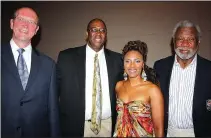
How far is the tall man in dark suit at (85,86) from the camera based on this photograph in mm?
2658

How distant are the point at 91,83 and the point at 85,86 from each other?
9cm

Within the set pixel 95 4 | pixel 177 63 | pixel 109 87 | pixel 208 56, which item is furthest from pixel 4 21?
pixel 208 56

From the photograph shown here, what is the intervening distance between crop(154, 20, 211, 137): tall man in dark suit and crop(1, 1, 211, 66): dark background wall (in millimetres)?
1220

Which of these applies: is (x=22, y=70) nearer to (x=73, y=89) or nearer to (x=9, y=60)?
(x=9, y=60)

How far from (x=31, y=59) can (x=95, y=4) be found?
2108 mm

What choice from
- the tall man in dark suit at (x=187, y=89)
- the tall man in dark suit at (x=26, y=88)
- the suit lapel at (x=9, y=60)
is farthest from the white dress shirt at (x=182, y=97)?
the suit lapel at (x=9, y=60)

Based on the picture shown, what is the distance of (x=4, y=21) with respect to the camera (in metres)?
4.15

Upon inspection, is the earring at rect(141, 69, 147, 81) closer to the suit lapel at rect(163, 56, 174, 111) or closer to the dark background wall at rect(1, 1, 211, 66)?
the suit lapel at rect(163, 56, 174, 111)

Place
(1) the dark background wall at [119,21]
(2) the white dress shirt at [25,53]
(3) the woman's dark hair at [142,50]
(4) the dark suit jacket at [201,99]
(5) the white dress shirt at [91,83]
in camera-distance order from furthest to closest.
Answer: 1. (1) the dark background wall at [119,21]
2. (5) the white dress shirt at [91,83]
3. (4) the dark suit jacket at [201,99]
4. (3) the woman's dark hair at [142,50]
5. (2) the white dress shirt at [25,53]

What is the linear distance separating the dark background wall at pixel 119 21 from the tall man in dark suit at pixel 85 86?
50.2 inches

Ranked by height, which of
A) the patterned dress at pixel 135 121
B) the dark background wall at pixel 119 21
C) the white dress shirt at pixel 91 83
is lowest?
the patterned dress at pixel 135 121

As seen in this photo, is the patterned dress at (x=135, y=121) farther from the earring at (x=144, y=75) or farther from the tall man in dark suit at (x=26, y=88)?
the tall man in dark suit at (x=26, y=88)

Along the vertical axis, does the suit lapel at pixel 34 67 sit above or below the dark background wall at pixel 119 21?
below

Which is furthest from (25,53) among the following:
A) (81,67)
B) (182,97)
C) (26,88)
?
(182,97)
